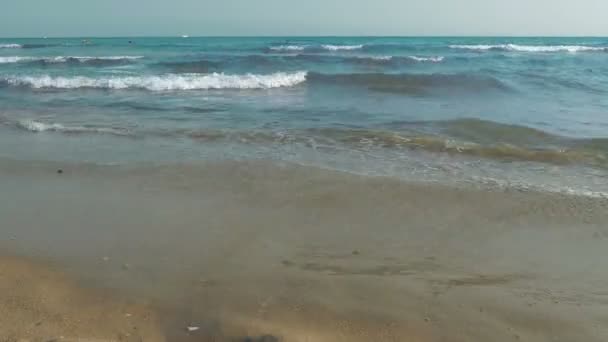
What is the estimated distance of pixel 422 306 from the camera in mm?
3111

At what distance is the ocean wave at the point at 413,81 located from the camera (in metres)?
15.2

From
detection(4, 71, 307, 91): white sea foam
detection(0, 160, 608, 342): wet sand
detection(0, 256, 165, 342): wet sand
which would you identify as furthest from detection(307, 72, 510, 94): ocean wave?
detection(0, 256, 165, 342): wet sand

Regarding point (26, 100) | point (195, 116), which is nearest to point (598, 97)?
point (195, 116)

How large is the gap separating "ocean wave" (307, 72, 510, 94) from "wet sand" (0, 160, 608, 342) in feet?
33.4

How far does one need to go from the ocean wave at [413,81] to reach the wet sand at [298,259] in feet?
33.4

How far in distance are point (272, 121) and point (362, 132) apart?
6.46ft

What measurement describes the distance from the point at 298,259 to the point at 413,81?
45.1 ft

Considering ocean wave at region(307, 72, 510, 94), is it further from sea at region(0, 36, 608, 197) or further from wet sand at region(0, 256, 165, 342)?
wet sand at region(0, 256, 165, 342)

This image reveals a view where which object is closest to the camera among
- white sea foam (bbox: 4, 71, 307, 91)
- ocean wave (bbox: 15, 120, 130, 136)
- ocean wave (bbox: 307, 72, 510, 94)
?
ocean wave (bbox: 15, 120, 130, 136)

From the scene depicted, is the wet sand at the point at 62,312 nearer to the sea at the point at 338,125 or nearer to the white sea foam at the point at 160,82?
the sea at the point at 338,125

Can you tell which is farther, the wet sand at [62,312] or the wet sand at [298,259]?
the wet sand at [298,259]

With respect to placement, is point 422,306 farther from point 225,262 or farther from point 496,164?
point 496,164

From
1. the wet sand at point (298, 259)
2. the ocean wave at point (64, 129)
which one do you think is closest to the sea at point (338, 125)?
the ocean wave at point (64, 129)

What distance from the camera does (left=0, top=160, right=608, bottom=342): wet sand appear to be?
9.60 ft
